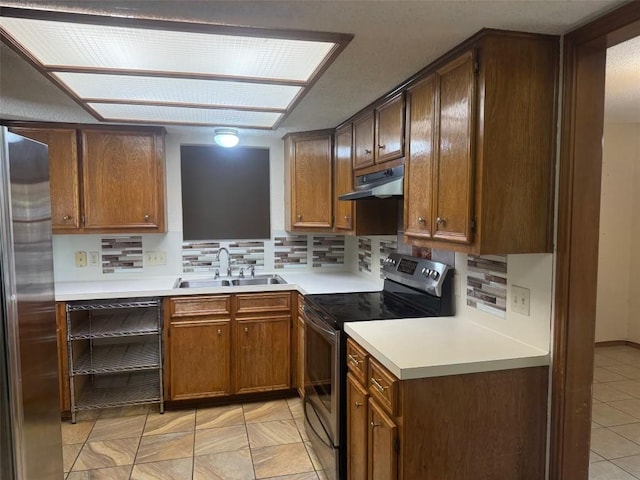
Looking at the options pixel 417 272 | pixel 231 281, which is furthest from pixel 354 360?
pixel 231 281

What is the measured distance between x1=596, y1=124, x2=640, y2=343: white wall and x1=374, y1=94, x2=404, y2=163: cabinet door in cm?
296

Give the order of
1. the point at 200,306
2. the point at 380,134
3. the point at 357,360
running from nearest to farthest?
the point at 357,360 → the point at 380,134 → the point at 200,306

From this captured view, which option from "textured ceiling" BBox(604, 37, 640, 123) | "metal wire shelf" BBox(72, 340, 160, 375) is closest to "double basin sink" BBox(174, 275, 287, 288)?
A: "metal wire shelf" BBox(72, 340, 160, 375)

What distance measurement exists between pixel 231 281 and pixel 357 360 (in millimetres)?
1850

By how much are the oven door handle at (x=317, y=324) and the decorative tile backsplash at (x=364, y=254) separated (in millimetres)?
898

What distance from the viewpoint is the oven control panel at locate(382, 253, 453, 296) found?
2.29 meters

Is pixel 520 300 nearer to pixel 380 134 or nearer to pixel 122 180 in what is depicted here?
pixel 380 134

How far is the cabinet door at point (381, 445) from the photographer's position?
1610 mm

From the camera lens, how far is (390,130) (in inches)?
93.2

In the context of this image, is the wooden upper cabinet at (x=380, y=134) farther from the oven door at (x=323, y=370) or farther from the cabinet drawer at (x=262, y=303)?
the cabinet drawer at (x=262, y=303)

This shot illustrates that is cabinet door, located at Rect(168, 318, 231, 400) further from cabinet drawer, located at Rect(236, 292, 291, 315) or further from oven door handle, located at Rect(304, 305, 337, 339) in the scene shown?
oven door handle, located at Rect(304, 305, 337, 339)

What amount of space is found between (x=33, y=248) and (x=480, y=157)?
1756 mm

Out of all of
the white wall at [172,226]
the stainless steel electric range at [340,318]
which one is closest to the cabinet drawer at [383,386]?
the stainless steel electric range at [340,318]

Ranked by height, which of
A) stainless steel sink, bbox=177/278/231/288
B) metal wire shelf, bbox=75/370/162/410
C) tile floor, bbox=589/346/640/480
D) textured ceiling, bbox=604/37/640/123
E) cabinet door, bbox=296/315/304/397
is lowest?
tile floor, bbox=589/346/640/480
